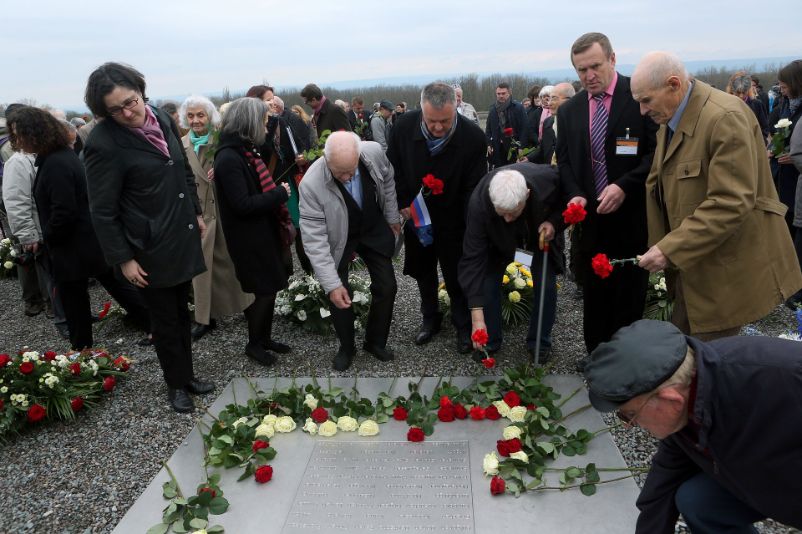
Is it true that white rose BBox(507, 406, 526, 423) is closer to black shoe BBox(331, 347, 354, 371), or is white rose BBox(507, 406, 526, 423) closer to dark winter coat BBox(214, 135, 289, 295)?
black shoe BBox(331, 347, 354, 371)

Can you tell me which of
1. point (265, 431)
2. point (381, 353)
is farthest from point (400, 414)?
point (381, 353)

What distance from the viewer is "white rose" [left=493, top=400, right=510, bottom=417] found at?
3260 millimetres

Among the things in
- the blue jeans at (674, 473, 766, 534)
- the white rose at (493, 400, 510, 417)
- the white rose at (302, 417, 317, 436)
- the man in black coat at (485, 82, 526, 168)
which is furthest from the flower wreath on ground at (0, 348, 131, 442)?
the man in black coat at (485, 82, 526, 168)

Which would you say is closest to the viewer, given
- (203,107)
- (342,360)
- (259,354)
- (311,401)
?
(311,401)

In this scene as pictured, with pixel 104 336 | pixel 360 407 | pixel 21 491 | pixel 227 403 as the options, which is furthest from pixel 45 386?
pixel 360 407

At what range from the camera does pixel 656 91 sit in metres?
2.69

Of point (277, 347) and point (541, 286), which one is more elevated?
point (541, 286)

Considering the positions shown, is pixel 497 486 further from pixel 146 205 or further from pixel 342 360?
pixel 146 205

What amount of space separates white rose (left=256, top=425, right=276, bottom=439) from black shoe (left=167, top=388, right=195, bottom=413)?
0.77 meters

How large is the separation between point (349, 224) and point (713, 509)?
2.70 metres

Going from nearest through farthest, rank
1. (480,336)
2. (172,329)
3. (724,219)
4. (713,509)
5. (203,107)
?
(713,509) → (724,219) → (480,336) → (172,329) → (203,107)

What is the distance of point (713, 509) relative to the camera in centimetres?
183

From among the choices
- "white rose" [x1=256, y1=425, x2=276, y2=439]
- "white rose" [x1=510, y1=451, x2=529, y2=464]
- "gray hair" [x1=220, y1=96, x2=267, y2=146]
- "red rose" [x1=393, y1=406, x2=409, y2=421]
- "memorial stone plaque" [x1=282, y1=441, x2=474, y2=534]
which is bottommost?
"memorial stone plaque" [x1=282, y1=441, x2=474, y2=534]

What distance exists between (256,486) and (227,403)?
99 centimetres
